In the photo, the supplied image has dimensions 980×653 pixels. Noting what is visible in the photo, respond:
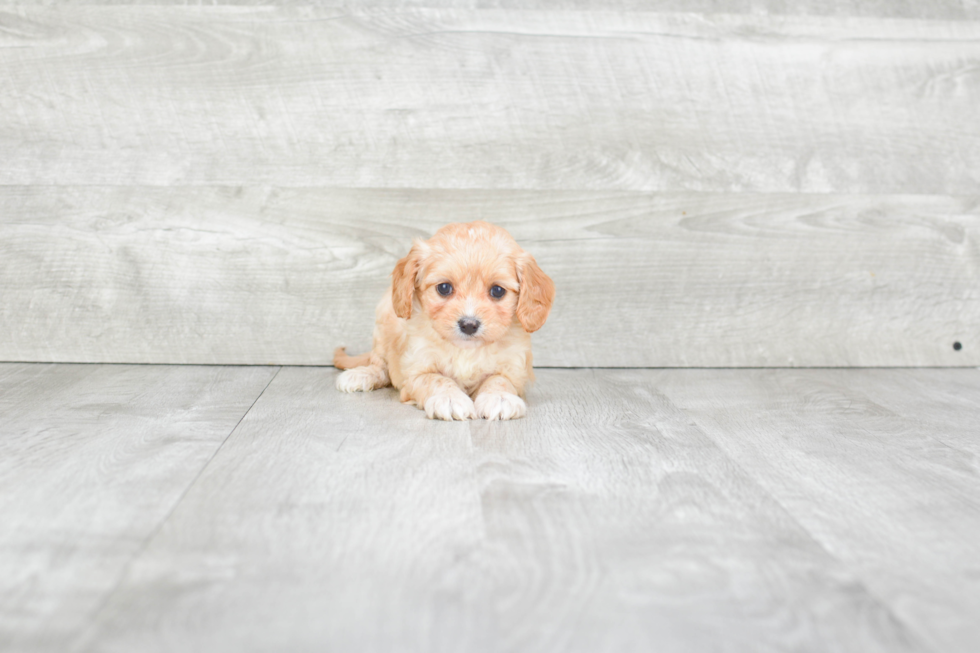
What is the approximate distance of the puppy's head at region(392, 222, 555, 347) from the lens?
155 cm

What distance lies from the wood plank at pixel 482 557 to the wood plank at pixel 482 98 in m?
0.99

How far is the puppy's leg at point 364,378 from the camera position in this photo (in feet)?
6.05

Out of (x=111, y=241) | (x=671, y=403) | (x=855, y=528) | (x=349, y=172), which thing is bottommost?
(x=671, y=403)

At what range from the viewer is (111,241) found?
2.11 meters

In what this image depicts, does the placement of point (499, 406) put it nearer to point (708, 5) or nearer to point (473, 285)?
point (473, 285)

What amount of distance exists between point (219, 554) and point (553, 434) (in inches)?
27.8

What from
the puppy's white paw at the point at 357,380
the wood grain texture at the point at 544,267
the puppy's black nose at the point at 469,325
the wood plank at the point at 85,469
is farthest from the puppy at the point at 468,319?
the wood grain texture at the point at 544,267

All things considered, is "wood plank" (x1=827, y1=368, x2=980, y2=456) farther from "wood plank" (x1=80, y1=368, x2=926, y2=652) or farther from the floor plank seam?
the floor plank seam

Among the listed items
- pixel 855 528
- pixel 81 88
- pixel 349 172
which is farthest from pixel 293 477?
pixel 81 88

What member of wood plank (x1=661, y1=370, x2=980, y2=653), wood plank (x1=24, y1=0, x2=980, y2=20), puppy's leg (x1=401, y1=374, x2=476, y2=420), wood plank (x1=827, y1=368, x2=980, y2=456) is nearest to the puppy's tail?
puppy's leg (x1=401, y1=374, x2=476, y2=420)

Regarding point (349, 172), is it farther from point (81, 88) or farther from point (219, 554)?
point (219, 554)

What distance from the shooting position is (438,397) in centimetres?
157

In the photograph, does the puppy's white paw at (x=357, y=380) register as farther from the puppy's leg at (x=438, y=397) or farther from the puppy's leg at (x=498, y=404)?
the puppy's leg at (x=498, y=404)

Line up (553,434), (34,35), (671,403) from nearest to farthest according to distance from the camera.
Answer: (553,434)
(671,403)
(34,35)
